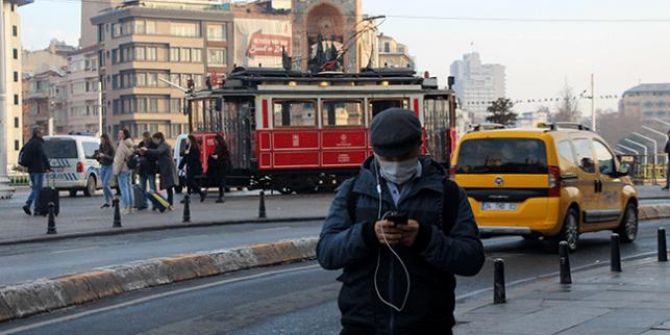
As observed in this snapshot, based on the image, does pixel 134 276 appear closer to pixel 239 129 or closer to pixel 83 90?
pixel 239 129

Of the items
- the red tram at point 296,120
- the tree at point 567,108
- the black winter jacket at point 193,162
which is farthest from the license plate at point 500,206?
the tree at point 567,108

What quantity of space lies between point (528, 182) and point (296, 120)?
64.1 feet

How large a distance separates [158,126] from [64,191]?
99256 millimetres

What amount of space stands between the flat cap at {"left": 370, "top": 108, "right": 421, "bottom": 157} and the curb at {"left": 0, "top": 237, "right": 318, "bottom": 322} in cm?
670

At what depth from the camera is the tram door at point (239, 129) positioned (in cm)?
3488

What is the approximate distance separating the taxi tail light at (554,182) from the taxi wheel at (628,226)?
2.50 m

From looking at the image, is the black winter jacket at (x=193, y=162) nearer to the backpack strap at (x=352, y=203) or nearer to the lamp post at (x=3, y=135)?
the lamp post at (x=3, y=135)

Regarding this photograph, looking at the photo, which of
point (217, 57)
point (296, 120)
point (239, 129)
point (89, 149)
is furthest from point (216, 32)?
point (296, 120)

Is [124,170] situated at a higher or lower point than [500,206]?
higher

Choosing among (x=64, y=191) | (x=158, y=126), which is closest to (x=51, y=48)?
(x=158, y=126)

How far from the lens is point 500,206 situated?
1611cm

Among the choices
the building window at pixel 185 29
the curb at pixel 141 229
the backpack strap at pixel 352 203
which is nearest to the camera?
the backpack strap at pixel 352 203

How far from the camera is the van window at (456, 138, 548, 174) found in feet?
52.9

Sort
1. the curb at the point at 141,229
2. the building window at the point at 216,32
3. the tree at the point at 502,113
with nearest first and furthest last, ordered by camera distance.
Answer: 1. the curb at the point at 141,229
2. the tree at the point at 502,113
3. the building window at the point at 216,32
